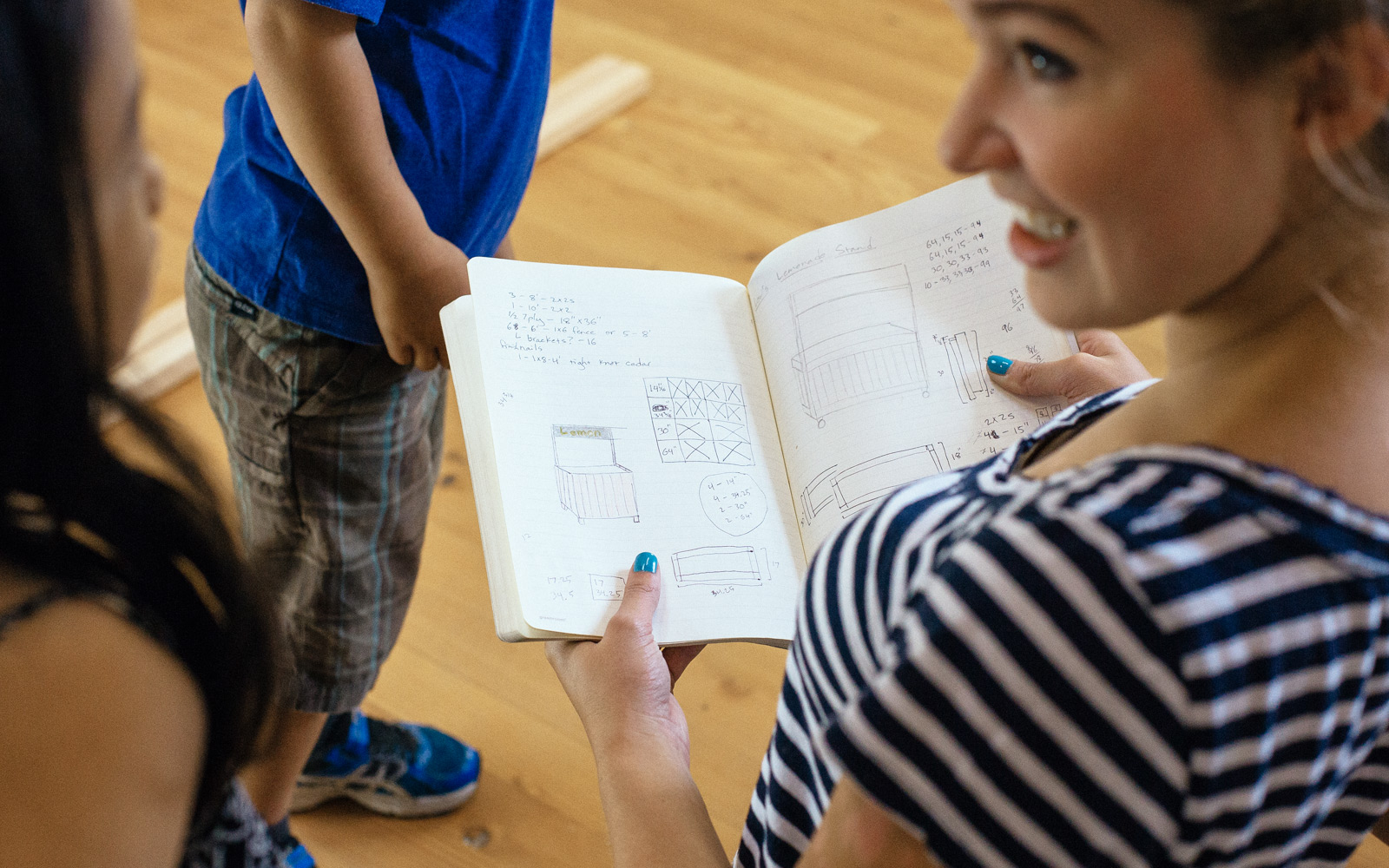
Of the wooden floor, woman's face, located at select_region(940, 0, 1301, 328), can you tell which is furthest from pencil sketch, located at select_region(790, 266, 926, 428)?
the wooden floor

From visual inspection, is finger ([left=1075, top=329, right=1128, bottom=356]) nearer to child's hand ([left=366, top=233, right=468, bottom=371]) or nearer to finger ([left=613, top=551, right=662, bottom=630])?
finger ([left=613, top=551, right=662, bottom=630])

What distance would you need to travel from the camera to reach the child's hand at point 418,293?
2.70 feet

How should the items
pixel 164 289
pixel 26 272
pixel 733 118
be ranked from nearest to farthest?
pixel 26 272
pixel 164 289
pixel 733 118

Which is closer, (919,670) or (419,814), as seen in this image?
(919,670)

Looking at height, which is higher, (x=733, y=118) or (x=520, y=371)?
(x=733, y=118)

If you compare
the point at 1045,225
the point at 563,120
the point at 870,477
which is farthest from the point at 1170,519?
the point at 563,120

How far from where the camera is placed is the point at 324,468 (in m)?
0.96

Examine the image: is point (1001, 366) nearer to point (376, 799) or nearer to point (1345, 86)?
point (1345, 86)

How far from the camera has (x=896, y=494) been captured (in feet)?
1.66

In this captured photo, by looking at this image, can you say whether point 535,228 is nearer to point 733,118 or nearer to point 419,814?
point 733,118

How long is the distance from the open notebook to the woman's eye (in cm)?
36

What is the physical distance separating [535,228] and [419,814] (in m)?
1.05

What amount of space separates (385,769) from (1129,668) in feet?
3.37

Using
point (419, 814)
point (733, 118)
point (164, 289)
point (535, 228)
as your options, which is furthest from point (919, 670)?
point (733, 118)
